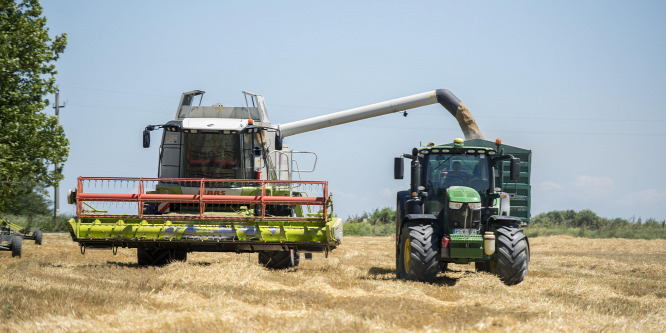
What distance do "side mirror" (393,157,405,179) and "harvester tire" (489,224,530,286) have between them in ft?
6.25

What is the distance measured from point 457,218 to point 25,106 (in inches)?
533

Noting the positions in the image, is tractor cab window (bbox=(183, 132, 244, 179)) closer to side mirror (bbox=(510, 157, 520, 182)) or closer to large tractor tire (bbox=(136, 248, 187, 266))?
large tractor tire (bbox=(136, 248, 187, 266))

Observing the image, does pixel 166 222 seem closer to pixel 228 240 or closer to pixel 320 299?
pixel 228 240

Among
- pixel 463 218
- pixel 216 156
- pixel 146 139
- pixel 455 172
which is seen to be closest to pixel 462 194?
pixel 463 218

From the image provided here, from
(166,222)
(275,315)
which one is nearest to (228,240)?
(166,222)

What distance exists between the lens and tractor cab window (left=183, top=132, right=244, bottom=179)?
1605 centimetres

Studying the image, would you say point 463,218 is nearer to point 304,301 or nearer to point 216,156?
point 304,301

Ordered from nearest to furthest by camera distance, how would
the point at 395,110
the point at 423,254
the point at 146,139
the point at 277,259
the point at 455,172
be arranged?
the point at 423,254
the point at 455,172
the point at 277,259
the point at 146,139
the point at 395,110

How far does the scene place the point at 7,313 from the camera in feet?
27.2

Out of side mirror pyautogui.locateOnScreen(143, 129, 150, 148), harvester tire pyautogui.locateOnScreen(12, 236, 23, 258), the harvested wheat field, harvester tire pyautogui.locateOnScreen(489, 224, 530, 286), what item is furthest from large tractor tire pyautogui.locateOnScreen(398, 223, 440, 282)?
harvester tire pyautogui.locateOnScreen(12, 236, 23, 258)

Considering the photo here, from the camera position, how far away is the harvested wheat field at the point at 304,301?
7.81 meters

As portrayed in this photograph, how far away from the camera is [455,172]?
45.2 feet

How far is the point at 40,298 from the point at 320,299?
3.34 m

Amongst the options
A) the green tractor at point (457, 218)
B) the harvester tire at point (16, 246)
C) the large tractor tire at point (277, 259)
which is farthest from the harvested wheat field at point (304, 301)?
the harvester tire at point (16, 246)
